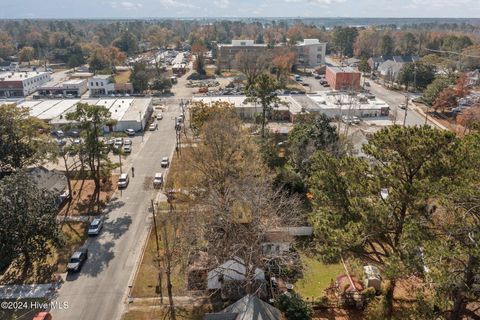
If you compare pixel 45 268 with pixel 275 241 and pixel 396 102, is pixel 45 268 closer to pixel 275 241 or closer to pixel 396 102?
pixel 275 241

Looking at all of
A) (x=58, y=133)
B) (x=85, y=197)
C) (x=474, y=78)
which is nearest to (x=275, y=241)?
(x=85, y=197)

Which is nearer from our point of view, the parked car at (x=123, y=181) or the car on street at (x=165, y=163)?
the parked car at (x=123, y=181)

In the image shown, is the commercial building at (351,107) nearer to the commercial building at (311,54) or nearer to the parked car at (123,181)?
the parked car at (123,181)

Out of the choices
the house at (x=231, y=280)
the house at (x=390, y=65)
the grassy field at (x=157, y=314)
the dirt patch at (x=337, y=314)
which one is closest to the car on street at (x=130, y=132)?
the house at (x=231, y=280)

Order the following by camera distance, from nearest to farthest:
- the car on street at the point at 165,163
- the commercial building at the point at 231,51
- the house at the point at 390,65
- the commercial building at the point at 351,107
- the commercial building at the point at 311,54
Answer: the car on street at the point at 165,163, the commercial building at the point at 351,107, the house at the point at 390,65, the commercial building at the point at 231,51, the commercial building at the point at 311,54

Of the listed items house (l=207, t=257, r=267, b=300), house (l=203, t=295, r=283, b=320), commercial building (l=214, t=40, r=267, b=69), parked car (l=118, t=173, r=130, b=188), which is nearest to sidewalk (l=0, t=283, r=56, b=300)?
house (l=207, t=257, r=267, b=300)

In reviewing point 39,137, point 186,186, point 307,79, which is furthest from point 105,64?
point 186,186

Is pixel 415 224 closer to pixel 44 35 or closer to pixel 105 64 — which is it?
pixel 105 64
